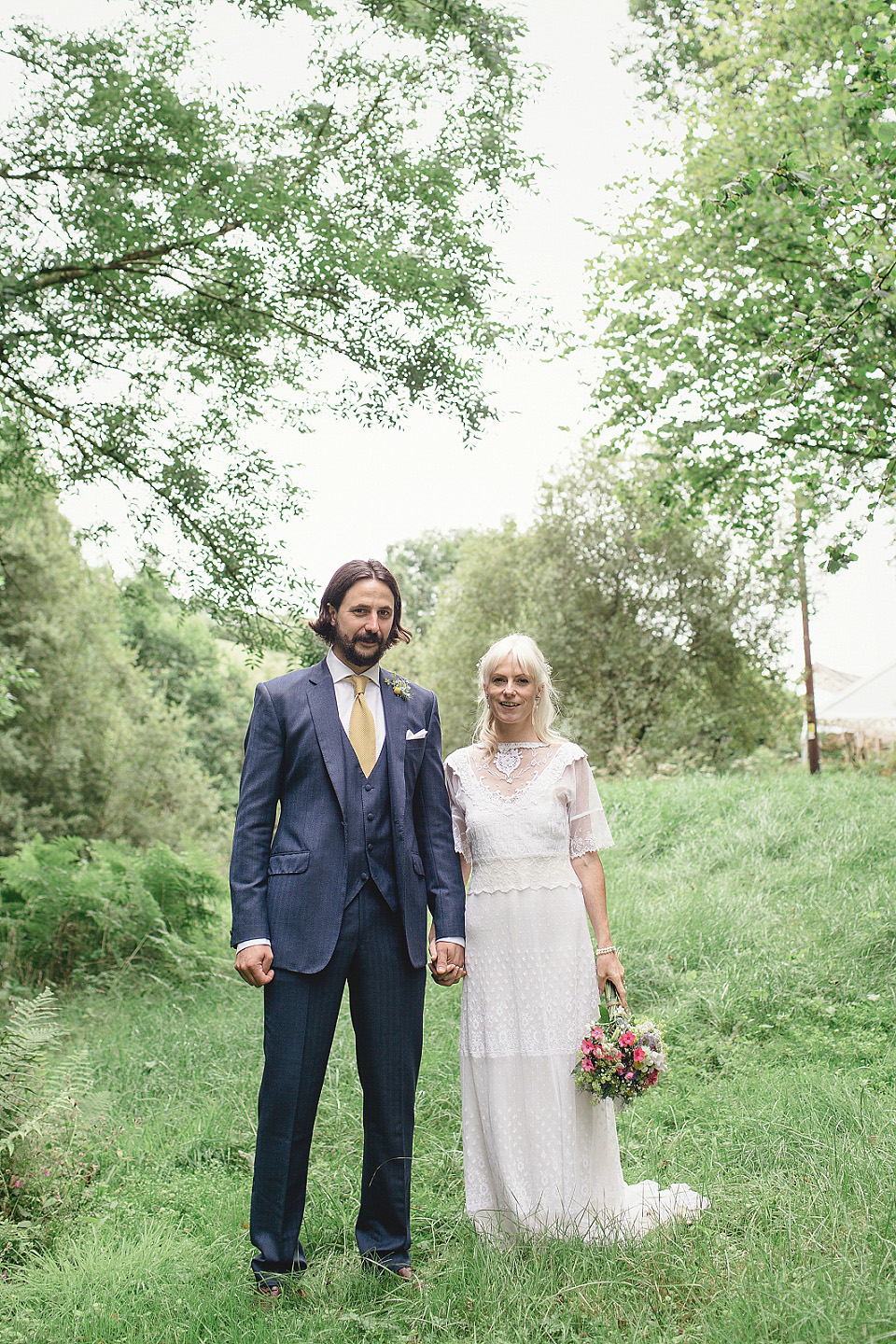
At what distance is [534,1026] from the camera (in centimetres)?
388

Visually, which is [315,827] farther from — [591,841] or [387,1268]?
[387,1268]

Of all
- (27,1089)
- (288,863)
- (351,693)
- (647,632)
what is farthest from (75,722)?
(288,863)

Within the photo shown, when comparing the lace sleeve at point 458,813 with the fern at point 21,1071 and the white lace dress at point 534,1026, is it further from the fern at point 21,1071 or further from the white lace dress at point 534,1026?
the fern at point 21,1071

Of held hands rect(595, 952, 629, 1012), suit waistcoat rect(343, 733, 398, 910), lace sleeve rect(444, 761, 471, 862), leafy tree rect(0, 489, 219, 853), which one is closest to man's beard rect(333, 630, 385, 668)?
suit waistcoat rect(343, 733, 398, 910)

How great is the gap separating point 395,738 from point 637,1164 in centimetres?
226

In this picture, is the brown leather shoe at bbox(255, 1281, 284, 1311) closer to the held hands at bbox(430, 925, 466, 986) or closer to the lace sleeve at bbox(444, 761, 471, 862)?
the held hands at bbox(430, 925, 466, 986)

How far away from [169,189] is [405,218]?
203 centimetres

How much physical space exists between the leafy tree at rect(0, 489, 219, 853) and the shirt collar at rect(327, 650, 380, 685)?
17595mm

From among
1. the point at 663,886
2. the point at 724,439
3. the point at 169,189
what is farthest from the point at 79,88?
the point at 663,886

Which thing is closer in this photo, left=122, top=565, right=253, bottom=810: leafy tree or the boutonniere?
the boutonniere

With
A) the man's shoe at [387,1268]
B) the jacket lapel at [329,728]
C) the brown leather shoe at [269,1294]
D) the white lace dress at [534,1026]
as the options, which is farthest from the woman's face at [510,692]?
the brown leather shoe at [269,1294]

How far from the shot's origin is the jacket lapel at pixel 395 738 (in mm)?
3771

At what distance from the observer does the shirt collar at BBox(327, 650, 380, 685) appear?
396 centimetres

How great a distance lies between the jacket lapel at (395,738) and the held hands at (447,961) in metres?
0.49
